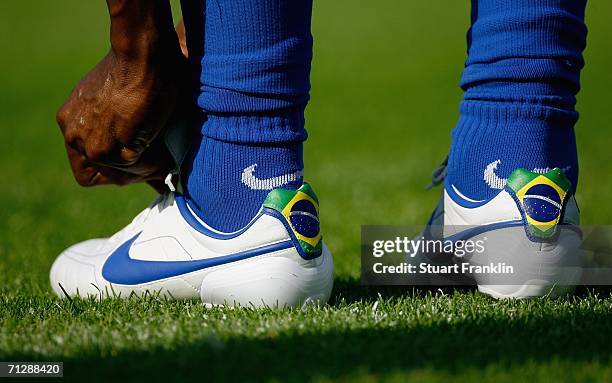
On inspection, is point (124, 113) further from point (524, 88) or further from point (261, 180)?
point (524, 88)

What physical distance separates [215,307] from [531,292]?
81 centimetres

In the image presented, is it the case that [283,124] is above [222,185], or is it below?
above

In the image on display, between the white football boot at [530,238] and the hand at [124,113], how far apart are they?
2.94 ft

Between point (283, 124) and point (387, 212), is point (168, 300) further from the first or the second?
point (387, 212)

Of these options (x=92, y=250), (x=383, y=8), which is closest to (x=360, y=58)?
(x=383, y=8)

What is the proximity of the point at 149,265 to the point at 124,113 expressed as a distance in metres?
0.42

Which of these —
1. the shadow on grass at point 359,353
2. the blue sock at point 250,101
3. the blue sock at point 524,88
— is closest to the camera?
the shadow on grass at point 359,353

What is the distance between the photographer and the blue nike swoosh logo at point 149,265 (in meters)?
1.92

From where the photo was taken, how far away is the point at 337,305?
6.54 feet

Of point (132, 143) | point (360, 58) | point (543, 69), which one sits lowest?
point (360, 58)

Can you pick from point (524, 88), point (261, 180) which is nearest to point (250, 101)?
point (261, 180)

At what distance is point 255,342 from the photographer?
5.20 ft

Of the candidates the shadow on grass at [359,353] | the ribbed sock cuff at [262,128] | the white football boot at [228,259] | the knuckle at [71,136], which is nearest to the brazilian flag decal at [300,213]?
the white football boot at [228,259]

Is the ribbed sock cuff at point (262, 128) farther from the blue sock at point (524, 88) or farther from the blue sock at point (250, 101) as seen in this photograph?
the blue sock at point (524, 88)
